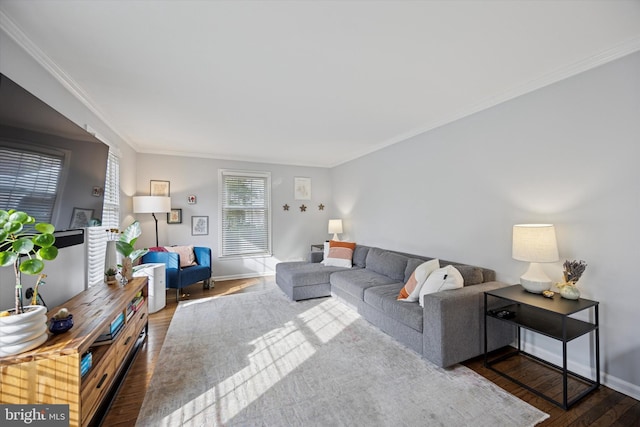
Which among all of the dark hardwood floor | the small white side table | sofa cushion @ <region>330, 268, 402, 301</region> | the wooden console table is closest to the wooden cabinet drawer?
the wooden console table

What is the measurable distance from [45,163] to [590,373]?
13.8ft

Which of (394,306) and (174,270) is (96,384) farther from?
(174,270)

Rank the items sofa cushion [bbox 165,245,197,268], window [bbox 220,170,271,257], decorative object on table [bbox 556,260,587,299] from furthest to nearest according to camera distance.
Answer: window [bbox 220,170,271,257]
sofa cushion [bbox 165,245,197,268]
decorative object on table [bbox 556,260,587,299]

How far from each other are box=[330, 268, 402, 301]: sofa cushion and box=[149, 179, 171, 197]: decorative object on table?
339cm

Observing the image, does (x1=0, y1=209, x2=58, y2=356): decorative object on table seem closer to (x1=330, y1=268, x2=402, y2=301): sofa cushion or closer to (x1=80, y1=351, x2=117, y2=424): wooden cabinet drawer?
(x1=80, y1=351, x2=117, y2=424): wooden cabinet drawer

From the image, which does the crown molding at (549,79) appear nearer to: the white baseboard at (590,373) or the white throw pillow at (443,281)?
the white throw pillow at (443,281)

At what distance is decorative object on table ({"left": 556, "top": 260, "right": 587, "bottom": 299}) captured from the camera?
2.08 meters

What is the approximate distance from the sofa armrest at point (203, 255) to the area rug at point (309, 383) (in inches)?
60.2

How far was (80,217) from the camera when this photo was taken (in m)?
2.19

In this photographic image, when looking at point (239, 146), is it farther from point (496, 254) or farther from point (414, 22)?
point (496, 254)

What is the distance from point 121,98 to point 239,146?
202 centimetres

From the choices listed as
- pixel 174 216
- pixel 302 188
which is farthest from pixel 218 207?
pixel 302 188

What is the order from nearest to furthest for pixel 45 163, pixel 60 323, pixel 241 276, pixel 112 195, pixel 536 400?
pixel 60 323
pixel 45 163
pixel 536 400
pixel 112 195
pixel 241 276

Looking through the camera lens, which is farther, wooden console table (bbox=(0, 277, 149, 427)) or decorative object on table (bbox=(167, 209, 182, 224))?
decorative object on table (bbox=(167, 209, 182, 224))
